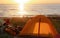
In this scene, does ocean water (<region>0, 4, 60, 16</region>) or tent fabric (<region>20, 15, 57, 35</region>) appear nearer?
tent fabric (<region>20, 15, 57, 35</region>)

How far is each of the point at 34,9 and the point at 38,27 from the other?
0.25 meters

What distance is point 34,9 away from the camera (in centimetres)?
194

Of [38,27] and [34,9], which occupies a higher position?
[34,9]

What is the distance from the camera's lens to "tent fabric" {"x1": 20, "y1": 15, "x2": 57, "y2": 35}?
5.64 feet

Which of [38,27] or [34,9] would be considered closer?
[38,27]

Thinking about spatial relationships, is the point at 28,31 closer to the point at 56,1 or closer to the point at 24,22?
the point at 24,22

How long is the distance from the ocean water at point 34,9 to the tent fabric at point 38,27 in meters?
0.19

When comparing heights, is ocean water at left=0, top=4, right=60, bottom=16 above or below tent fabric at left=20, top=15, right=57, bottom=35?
above

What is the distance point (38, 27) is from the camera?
1797 millimetres

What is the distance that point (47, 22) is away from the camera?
5.70 feet

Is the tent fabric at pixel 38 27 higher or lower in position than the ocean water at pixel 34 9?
lower

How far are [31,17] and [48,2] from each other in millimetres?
284

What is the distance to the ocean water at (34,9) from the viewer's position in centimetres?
192

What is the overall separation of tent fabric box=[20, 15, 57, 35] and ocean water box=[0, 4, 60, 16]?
186mm
